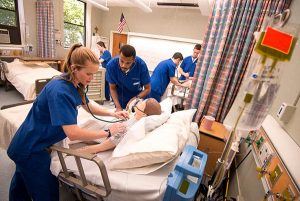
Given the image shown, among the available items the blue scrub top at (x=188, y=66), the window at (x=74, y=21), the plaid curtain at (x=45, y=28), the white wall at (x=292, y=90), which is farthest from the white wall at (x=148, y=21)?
the white wall at (x=292, y=90)

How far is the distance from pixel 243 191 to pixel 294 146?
631 millimetres

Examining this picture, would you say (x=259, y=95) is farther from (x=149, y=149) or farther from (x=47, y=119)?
(x=47, y=119)

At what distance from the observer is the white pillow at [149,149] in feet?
3.55

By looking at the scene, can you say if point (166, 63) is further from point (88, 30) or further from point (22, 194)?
point (88, 30)

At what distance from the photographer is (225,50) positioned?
191 centimetres

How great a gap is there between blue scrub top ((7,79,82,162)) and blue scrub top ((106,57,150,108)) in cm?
96

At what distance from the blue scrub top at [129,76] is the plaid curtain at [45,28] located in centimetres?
369

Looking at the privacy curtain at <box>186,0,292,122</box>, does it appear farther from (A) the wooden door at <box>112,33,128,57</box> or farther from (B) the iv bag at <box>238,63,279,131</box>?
(A) the wooden door at <box>112,33,128,57</box>

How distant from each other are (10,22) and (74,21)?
1.94 metres

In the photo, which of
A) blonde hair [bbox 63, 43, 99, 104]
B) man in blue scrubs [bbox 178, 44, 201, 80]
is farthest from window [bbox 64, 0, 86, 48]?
blonde hair [bbox 63, 43, 99, 104]

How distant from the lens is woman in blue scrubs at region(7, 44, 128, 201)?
0.98 m

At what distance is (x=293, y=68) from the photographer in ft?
3.98

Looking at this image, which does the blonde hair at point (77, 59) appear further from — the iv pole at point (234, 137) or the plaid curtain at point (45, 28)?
the plaid curtain at point (45, 28)

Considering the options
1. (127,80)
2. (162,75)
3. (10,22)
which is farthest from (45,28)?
(127,80)
